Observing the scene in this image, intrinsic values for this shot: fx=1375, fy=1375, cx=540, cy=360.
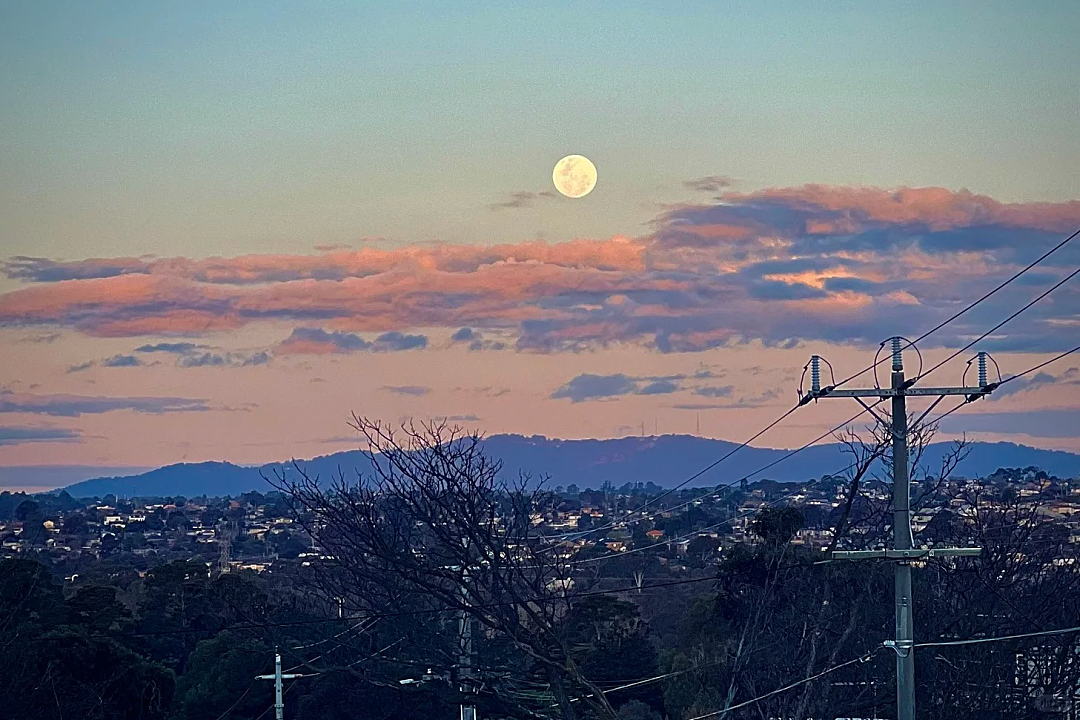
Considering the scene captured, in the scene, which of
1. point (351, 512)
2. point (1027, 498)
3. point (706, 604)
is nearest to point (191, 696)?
point (706, 604)

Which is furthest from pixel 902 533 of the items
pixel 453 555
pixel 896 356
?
pixel 453 555

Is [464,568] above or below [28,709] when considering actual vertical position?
above

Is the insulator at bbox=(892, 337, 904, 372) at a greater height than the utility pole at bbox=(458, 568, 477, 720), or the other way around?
the insulator at bbox=(892, 337, 904, 372)

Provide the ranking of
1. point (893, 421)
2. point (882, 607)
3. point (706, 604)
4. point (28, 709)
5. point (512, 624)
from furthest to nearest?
point (706, 604) → point (28, 709) → point (882, 607) → point (512, 624) → point (893, 421)

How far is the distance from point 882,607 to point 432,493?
9791 mm

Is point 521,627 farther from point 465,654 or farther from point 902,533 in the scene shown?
point 902,533

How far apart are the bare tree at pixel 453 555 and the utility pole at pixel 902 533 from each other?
12.8 ft

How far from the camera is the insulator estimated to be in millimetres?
16969

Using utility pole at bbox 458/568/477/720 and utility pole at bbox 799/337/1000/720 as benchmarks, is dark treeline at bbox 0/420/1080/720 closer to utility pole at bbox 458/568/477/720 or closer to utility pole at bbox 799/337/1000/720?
utility pole at bbox 458/568/477/720

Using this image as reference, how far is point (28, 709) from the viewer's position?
2875 centimetres

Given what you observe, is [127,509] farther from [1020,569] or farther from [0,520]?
[1020,569]

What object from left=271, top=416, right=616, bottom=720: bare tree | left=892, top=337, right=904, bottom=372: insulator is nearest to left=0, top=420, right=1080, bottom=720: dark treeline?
left=271, top=416, right=616, bottom=720: bare tree

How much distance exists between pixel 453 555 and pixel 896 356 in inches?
253

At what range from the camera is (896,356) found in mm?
17047
